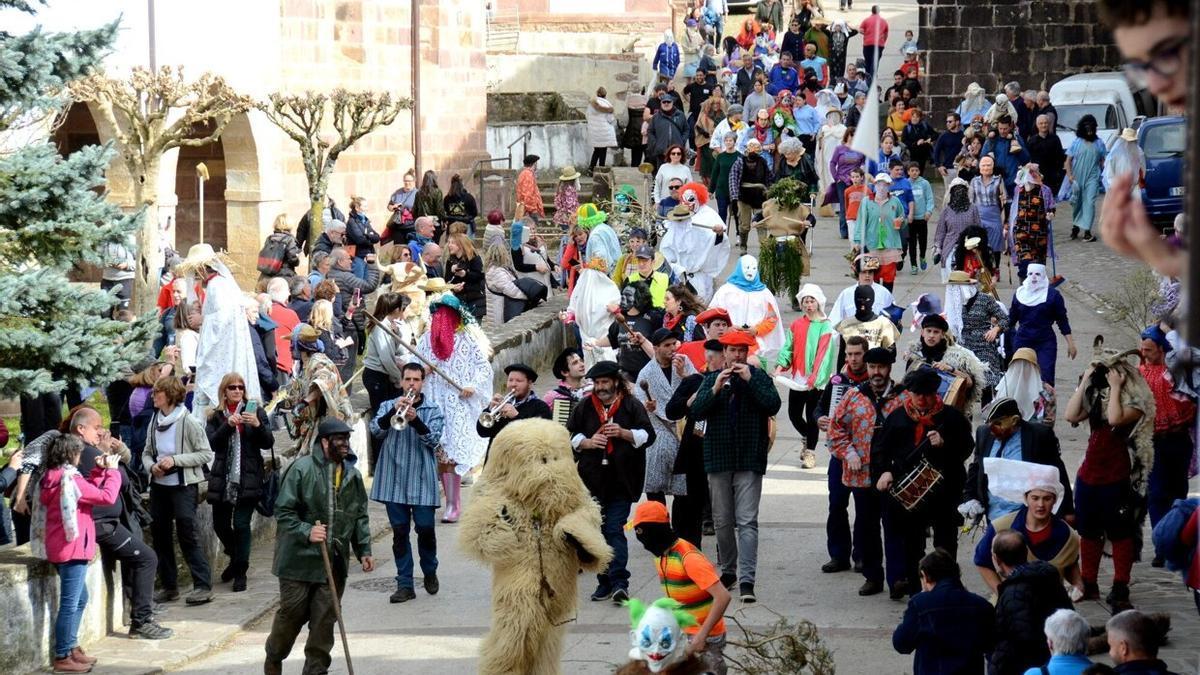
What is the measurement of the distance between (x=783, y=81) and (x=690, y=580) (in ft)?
77.7

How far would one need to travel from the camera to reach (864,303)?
14.9 m

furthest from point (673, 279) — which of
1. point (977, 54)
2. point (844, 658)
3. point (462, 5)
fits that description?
point (977, 54)

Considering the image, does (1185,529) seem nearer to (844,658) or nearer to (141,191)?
(844,658)

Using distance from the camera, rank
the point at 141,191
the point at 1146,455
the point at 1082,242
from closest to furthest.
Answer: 1. the point at 1146,455
2. the point at 141,191
3. the point at 1082,242

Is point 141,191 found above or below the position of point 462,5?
below

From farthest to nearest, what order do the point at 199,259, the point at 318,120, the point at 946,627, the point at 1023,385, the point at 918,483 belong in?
the point at 318,120 < the point at 199,259 < the point at 1023,385 < the point at 918,483 < the point at 946,627

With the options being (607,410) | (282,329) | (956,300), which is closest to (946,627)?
(607,410)

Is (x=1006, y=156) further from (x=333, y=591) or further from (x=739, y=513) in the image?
(x=333, y=591)

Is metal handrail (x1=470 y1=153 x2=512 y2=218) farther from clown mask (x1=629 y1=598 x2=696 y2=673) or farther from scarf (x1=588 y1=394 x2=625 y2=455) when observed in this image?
clown mask (x1=629 y1=598 x2=696 y2=673)

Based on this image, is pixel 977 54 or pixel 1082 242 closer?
pixel 1082 242

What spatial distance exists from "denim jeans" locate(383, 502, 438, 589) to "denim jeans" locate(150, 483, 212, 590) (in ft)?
4.15

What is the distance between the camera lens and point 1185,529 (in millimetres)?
8852

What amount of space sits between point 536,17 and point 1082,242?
22.7m

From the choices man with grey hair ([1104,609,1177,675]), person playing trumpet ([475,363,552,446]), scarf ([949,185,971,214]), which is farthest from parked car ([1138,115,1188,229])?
man with grey hair ([1104,609,1177,675])
